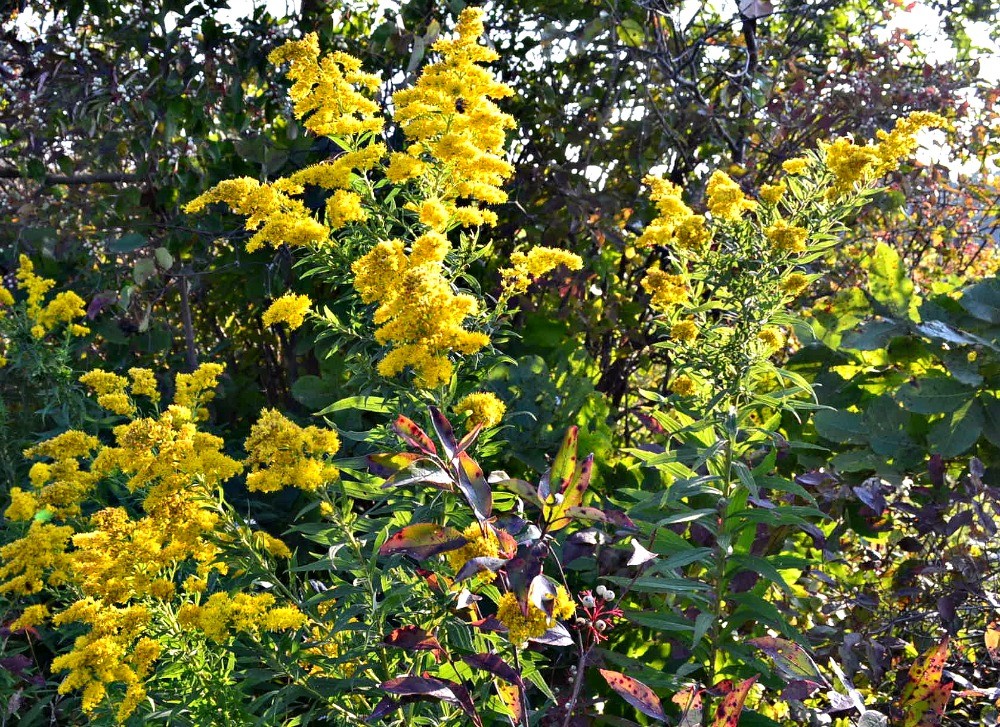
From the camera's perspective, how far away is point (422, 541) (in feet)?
4.78

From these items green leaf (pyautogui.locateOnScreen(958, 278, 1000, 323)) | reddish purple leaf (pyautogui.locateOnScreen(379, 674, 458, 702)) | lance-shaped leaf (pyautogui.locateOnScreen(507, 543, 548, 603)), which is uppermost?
green leaf (pyautogui.locateOnScreen(958, 278, 1000, 323))

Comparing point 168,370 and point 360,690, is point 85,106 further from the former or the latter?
point 360,690

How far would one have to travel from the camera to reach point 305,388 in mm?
3174

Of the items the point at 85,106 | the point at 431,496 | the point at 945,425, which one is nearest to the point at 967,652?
the point at 945,425

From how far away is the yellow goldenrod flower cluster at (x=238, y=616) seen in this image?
5.95 feet

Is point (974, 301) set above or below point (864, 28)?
below

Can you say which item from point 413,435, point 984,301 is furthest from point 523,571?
point 984,301

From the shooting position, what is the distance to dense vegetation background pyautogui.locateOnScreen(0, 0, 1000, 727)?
74.4 inches

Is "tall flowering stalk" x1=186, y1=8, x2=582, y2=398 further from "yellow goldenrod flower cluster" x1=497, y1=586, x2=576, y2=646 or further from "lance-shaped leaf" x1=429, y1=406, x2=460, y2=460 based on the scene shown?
"yellow goldenrod flower cluster" x1=497, y1=586, x2=576, y2=646

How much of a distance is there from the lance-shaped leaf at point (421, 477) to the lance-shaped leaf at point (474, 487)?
0.02 meters

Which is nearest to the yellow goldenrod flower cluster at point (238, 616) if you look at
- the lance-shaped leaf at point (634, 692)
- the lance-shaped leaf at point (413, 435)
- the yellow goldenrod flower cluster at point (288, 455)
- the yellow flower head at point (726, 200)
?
the yellow goldenrod flower cluster at point (288, 455)

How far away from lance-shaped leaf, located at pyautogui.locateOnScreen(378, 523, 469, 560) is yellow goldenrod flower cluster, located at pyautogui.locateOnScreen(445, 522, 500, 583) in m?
0.02

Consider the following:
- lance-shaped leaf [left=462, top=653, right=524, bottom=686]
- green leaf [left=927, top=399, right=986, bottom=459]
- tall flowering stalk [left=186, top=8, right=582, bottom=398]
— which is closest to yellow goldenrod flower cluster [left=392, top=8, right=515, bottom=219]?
tall flowering stalk [left=186, top=8, right=582, bottom=398]

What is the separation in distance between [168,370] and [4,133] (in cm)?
116
